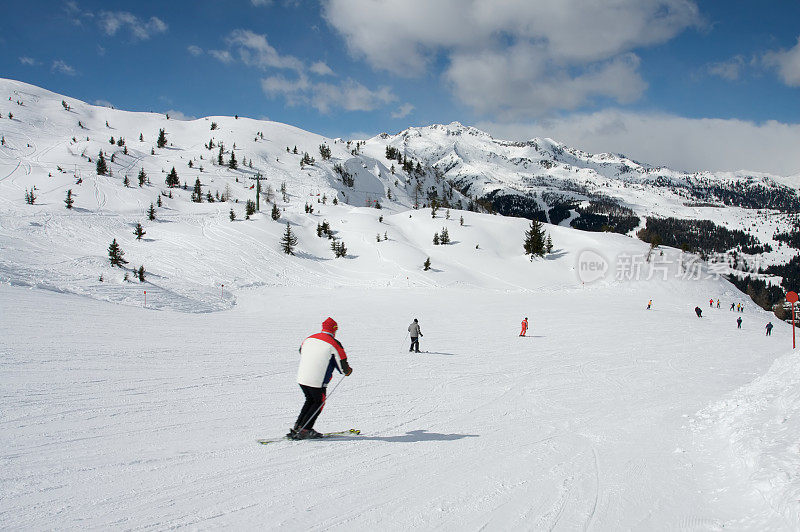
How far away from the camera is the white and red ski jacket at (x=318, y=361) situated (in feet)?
18.6

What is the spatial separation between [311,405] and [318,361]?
75cm

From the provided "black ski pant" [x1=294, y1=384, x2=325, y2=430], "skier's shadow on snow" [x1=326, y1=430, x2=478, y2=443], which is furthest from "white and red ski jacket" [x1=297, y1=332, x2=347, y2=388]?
"skier's shadow on snow" [x1=326, y1=430, x2=478, y2=443]

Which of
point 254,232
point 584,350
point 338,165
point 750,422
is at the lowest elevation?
point 584,350

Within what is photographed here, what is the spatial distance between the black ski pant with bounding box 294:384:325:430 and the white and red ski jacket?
133 mm

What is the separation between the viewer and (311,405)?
5848 millimetres

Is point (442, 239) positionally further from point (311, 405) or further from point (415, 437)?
point (311, 405)

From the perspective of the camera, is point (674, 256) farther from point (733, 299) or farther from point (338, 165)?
point (338, 165)

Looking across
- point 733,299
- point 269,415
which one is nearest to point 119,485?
point 269,415

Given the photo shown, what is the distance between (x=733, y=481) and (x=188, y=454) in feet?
23.4

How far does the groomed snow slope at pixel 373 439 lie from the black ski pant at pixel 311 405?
334 millimetres

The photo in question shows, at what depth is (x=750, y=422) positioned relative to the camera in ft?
20.4

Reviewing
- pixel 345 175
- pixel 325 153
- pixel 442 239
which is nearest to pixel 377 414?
pixel 442 239

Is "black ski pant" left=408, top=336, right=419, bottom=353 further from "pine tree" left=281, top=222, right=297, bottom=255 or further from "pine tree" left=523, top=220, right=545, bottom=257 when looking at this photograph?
"pine tree" left=523, top=220, right=545, bottom=257

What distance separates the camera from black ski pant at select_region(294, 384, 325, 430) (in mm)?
5812
